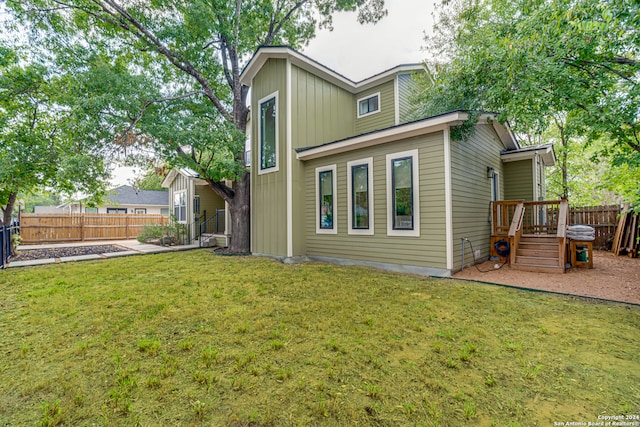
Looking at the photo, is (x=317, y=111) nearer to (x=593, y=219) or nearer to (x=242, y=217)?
(x=242, y=217)

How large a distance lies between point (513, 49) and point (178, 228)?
13711mm

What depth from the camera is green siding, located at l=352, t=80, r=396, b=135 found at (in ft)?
30.8

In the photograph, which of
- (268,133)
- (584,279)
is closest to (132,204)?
(268,133)

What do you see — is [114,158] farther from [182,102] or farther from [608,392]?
[608,392]

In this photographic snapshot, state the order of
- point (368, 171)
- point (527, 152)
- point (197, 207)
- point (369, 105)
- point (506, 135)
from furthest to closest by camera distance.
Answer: point (197, 207), point (369, 105), point (527, 152), point (506, 135), point (368, 171)

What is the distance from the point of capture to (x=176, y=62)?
30.6 feet

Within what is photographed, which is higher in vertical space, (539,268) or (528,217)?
(528,217)

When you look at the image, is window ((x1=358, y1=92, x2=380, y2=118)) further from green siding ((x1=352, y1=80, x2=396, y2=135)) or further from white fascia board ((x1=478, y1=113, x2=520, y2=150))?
white fascia board ((x1=478, y1=113, x2=520, y2=150))

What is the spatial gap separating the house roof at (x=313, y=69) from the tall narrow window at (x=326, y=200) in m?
3.25

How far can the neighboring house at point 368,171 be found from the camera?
5.80m

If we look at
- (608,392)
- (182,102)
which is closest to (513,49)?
(608,392)

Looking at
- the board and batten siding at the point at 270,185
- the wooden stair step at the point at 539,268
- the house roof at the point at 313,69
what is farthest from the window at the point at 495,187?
the board and batten siding at the point at 270,185

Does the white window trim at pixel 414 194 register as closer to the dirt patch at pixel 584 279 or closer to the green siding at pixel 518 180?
the dirt patch at pixel 584 279

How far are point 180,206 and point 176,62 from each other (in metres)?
7.32
